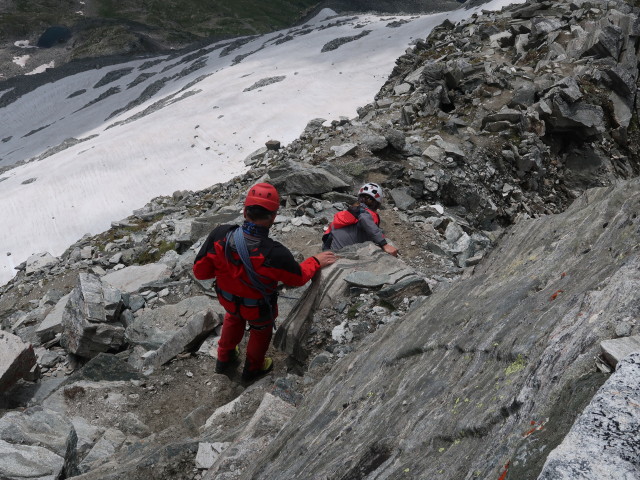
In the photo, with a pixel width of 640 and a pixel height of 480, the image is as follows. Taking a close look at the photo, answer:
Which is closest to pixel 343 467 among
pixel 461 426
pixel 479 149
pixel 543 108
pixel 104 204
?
pixel 461 426

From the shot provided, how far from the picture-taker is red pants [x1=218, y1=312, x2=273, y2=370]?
7348mm

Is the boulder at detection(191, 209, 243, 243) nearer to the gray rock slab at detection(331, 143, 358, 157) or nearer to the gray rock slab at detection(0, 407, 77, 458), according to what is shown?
the gray rock slab at detection(331, 143, 358, 157)

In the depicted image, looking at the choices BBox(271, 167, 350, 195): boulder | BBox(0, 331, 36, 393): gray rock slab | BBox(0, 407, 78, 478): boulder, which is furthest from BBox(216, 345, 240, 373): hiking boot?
BBox(271, 167, 350, 195): boulder

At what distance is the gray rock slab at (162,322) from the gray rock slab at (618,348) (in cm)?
807

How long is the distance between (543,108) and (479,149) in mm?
3172

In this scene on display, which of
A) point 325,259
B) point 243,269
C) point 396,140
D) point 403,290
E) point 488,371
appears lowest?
point 403,290

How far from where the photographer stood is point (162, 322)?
9.95m

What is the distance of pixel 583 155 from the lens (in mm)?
17391

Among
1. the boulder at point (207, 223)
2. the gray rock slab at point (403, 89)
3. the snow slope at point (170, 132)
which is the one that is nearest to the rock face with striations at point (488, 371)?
the boulder at point (207, 223)

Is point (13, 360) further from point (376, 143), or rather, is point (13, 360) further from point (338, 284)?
point (376, 143)

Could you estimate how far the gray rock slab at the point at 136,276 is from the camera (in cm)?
1179

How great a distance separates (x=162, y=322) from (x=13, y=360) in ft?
8.77

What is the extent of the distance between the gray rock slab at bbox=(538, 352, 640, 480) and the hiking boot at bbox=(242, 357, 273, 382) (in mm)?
6157

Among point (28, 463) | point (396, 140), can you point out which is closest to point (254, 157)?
point (396, 140)
